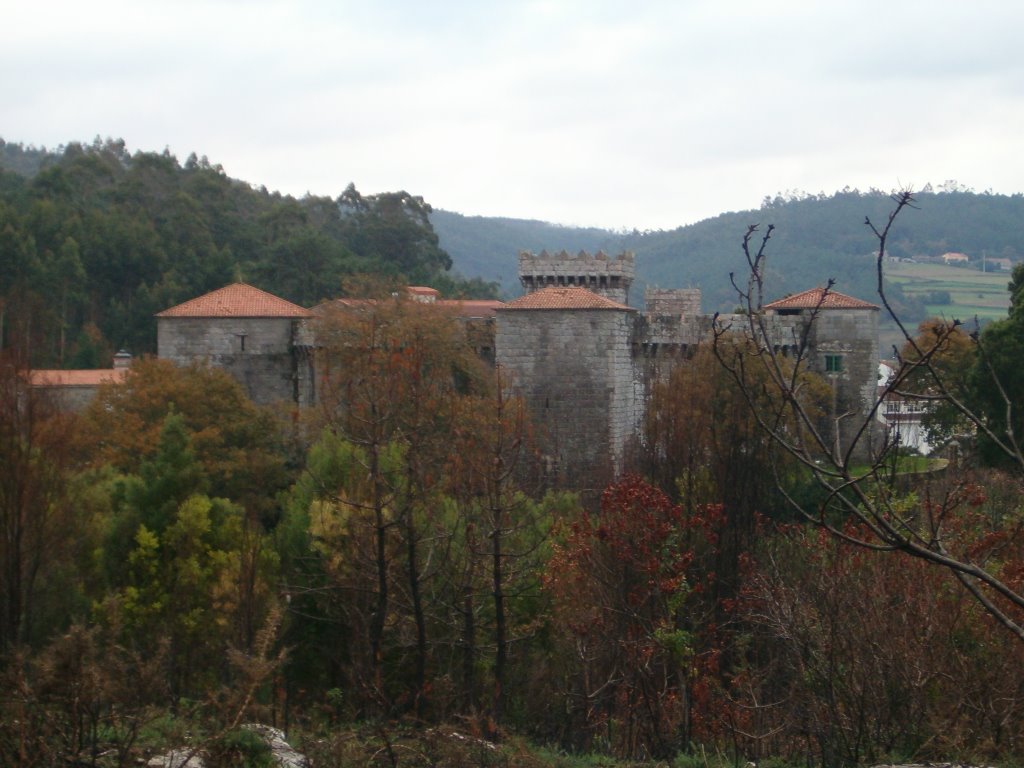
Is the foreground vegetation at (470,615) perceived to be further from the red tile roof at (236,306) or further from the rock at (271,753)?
the red tile roof at (236,306)

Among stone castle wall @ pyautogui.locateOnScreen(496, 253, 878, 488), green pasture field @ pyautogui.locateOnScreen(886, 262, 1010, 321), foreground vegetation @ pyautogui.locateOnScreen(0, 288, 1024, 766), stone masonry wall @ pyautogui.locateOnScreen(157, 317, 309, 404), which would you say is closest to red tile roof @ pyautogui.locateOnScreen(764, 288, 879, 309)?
stone castle wall @ pyautogui.locateOnScreen(496, 253, 878, 488)

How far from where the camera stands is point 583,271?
40.6 meters

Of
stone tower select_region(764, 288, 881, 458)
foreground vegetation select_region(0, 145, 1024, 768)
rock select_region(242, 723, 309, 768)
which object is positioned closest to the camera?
rock select_region(242, 723, 309, 768)

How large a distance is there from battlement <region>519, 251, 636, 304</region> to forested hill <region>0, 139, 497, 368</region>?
4965 mm

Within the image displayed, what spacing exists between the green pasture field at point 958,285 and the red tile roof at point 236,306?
131ft

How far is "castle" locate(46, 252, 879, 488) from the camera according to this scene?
93.6ft

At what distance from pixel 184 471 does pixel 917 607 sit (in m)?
11.0

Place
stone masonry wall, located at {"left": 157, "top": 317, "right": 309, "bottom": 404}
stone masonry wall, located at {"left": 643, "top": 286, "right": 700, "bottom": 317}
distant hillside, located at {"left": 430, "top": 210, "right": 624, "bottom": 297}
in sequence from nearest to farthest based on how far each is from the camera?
stone masonry wall, located at {"left": 157, "top": 317, "right": 309, "bottom": 404}, stone masonry wall, located at {"left": 643, "top": 286, "right": 700, "bottom": 317}, distant hillside, located at {"left": 430, "top": 210, "right": 624, "bottom": 297}

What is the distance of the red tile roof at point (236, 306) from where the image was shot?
107 feet

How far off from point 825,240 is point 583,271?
70.4m

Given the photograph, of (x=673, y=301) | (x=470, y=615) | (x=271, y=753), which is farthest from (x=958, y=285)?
(x=271, y=753)

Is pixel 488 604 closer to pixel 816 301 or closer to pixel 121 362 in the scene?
pixel 816 301

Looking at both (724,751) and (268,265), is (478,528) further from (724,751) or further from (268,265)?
(268,265)

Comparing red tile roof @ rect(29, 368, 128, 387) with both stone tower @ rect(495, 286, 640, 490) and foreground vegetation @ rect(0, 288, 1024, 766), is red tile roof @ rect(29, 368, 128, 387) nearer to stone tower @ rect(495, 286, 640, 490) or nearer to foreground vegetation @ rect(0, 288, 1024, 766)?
stone tower @ rect(495, 286, 640, 490)
